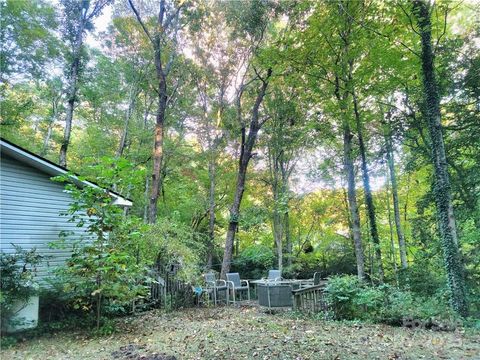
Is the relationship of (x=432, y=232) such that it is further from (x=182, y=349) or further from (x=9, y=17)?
(x=9, y=17)

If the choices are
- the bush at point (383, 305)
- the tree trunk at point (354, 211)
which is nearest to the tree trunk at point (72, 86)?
the tree trunk at point (354, 211)

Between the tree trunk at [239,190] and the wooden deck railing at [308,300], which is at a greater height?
the tree trunk at [239,190]

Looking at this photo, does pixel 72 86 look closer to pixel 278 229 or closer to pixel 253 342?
pixel 278 229

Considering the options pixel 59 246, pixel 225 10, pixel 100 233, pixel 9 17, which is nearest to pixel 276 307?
pixel 100 233

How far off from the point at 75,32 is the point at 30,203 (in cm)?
653

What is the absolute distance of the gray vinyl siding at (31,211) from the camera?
232 inches

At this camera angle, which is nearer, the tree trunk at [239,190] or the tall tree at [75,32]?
the tall tree at [75,32]

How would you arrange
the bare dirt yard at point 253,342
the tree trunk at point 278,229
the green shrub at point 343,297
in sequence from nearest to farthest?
the bare dirt yard at point 253,342
the green shrub at point 343,297
the tree trunk at point 278,229

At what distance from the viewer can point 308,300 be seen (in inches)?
288

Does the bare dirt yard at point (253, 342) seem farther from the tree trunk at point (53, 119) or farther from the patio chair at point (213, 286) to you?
the tree trunk at point (53, 119)

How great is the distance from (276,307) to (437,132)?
5714 millimetres

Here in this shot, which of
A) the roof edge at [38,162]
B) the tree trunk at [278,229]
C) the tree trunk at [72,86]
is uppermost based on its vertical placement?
the tree trunk at [72,86]

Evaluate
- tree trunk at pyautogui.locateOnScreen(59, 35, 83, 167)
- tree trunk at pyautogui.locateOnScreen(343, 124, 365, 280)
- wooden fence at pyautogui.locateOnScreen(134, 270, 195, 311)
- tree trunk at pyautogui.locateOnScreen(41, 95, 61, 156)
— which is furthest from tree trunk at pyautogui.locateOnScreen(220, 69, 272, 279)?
tree trunk at pyautogui.locateOnScreen(41, 95, 61, 156)

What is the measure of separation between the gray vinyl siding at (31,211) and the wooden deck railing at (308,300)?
509 centimetres
